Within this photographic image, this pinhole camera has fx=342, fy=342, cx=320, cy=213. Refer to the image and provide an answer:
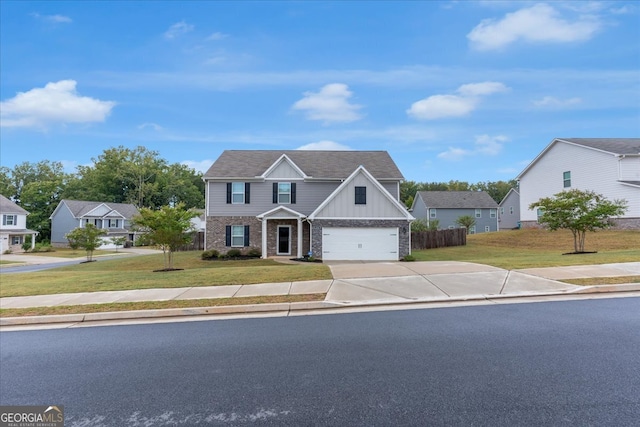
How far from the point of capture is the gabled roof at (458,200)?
4681cm

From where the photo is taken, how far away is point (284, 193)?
2322cm

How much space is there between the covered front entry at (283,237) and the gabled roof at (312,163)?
3.42 m

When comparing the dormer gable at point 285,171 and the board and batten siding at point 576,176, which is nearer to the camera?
the dormer gable at point 285,171

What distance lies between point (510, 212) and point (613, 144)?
2305 cm

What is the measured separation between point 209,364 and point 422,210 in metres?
47.3

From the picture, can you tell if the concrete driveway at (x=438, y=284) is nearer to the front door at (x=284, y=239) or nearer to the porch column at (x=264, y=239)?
the porch column at (x=264, y=239)

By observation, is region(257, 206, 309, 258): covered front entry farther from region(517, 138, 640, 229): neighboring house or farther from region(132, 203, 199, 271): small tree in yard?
region(517, 138, 640, 229): neighboring house

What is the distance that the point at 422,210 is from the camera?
49062 millimetres

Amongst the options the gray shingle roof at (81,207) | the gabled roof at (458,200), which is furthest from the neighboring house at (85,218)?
the gabled roof at (458,200)

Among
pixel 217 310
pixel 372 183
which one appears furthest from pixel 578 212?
pixel 217 310

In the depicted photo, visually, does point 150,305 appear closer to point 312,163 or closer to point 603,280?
point 603,280

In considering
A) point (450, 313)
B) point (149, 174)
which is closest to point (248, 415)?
point (450, 313)

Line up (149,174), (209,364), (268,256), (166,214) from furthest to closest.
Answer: (149,174) → (268,256) → (166,214) → (209,364)

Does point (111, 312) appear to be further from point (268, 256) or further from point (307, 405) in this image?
point (268, 256)
